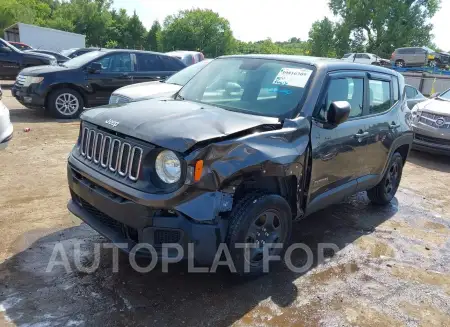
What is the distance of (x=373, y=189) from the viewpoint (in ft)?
17.0

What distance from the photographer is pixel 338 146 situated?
379cm

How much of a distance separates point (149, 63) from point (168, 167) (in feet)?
25.9

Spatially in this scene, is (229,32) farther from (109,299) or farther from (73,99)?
(109,299)

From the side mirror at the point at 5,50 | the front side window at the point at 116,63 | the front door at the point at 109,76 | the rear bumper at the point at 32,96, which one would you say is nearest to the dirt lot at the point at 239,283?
the rear bumper at the point at 32,96

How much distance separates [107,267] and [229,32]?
5884 centimetres

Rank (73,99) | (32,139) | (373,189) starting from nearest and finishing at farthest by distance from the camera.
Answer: (373,189), (32,139), (73,99)

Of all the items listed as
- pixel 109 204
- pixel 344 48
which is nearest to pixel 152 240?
pixel 109 204

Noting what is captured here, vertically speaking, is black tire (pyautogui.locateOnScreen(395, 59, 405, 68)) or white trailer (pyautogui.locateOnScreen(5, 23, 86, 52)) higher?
black tire (pyautogui.locateOnScreen(395, 59, 405, 68))

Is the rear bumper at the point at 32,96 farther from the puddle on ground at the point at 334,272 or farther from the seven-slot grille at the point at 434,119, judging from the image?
the seven-slot grille at the point at 434,119

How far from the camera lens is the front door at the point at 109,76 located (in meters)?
9.37

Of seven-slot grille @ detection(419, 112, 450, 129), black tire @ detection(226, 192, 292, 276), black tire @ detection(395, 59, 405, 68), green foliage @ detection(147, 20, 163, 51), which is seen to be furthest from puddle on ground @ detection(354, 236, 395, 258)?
green foliage @ detection(147, 20, 163, 51)

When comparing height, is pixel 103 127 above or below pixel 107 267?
above

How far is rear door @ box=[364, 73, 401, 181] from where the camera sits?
4375 mm

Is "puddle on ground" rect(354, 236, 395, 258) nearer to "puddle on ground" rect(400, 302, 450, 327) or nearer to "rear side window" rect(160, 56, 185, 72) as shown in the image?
"puddle on ground" rect(400, 302, 450, 327)
